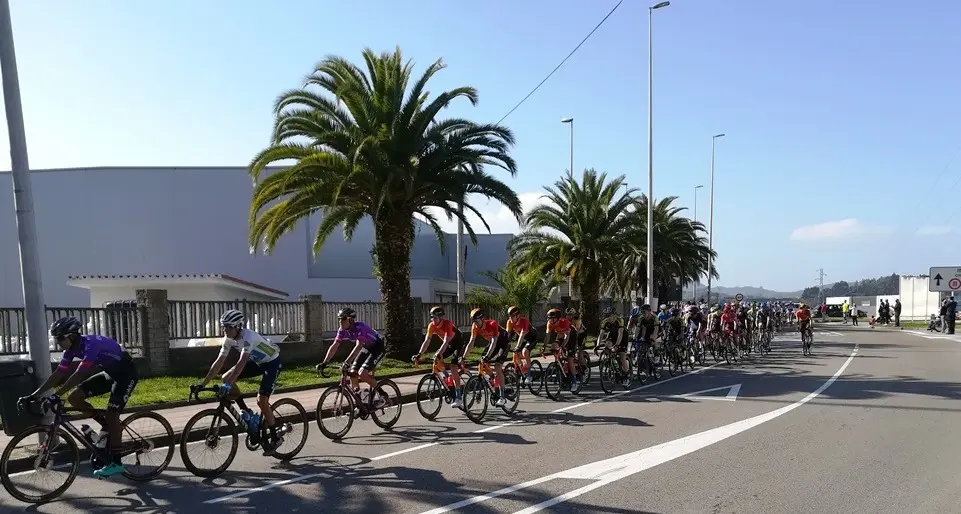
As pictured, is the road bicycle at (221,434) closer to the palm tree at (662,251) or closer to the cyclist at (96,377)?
the cyclist at (96,377)

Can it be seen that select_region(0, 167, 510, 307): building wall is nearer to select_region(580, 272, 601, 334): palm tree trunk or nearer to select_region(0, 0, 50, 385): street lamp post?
select_region(580, 272, 601, 334): palm tree trunk

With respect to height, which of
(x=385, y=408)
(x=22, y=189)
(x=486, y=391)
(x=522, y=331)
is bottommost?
(x=385, y=408)

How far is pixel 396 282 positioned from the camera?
19.4 m

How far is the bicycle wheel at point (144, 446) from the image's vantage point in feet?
24.8

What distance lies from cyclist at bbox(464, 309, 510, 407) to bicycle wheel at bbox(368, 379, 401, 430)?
4.34 ft

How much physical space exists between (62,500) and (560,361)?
343 inches

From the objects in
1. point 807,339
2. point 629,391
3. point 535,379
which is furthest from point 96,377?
point 807,339

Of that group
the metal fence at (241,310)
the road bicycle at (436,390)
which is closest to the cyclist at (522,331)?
the road bicycle at (436,390)

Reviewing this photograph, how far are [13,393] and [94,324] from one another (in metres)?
6.87

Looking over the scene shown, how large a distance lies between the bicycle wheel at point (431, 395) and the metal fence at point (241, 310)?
7786 mm

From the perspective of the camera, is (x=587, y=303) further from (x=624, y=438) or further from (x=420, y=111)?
(x=624, y=438)

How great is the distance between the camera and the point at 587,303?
1188 inches

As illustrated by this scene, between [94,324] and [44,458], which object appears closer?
[44,458]

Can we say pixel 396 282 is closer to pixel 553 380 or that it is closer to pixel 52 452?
pixel 553 380
